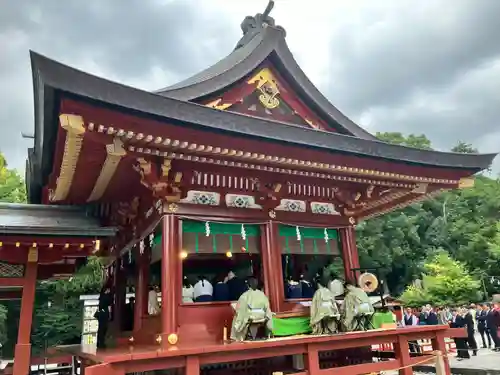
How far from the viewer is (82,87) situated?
570 centimetres

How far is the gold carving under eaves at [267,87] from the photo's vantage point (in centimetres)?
954

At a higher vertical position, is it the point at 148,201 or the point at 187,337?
the point at 148,201

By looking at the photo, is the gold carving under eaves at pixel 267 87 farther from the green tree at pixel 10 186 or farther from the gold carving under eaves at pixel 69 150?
the green tree at pixel 10 186

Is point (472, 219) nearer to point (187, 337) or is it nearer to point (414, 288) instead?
point (414, 288)

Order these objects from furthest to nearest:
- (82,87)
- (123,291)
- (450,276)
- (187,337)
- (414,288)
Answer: (414,288) → (450,276) → (123,291) → (187,337) → (82,87)

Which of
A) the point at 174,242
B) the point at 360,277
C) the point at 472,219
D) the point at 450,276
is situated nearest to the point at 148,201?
the point at 174,242

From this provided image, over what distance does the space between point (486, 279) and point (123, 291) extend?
3091 cm

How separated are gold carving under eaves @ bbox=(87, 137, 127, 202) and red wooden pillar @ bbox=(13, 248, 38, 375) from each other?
1.75m

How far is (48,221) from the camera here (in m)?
8.80

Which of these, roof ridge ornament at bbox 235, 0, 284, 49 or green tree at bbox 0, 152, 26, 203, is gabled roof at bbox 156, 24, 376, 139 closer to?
roof ridge ornament at bbox 235, 0, 284, 49

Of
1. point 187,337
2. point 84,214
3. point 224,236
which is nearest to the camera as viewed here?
point 187,337

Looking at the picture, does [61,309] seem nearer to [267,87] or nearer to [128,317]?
[128,317]

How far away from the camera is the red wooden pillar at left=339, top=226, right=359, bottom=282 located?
9520 millimetres

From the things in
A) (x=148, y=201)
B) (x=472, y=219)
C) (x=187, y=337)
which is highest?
(x=472, y=219)
